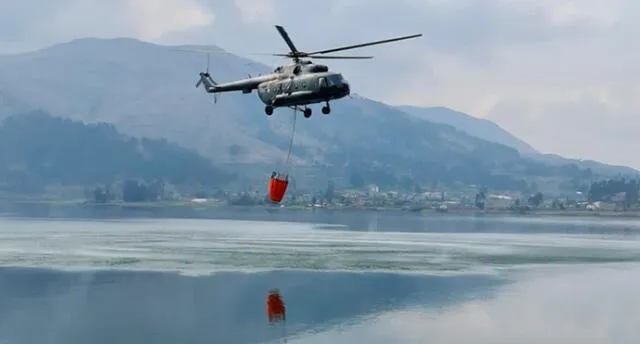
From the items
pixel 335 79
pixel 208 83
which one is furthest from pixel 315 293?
pixel 335 79

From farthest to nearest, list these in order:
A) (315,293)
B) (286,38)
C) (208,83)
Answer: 1. (315,293)
2. (208,83)
3. (286,38)

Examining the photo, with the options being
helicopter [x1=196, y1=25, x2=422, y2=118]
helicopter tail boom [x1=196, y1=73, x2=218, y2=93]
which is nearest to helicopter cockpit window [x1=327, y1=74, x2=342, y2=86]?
helicopter [x1=196, y1=25, x2=422, y2=118]

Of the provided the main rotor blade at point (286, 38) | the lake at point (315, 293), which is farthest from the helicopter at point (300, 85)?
the lake at point (315, 293)

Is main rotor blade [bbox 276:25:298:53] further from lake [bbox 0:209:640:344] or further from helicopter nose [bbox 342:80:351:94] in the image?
lake [bbox 0:209:640:344]

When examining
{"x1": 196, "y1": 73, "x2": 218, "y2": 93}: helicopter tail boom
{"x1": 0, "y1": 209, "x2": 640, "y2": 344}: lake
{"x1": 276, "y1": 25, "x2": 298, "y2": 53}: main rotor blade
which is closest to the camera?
{"x1": 276, "y1": 25, "x2": 298, "y2": 53}: main rotor blade

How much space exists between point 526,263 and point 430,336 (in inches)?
1844

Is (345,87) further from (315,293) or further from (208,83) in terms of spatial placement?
(315,293)

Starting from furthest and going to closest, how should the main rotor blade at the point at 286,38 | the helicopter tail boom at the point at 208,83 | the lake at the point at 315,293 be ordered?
the helicopter tail boom at the point at 208,83 < the lake at the point at 315,293 < the main rotor blade at the point at 286,38

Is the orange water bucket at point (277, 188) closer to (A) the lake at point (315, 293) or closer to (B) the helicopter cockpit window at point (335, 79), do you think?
(B) the helicopter cockpit window at point (335, 79)

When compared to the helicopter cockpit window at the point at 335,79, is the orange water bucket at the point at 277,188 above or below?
below

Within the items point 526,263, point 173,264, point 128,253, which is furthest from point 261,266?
point 526,263

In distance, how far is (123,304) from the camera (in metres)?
78.4

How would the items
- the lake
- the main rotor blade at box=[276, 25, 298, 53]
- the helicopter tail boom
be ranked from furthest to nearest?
1. the helicopter tail boom
2. the lake
3. the main rotor blade at box=[276, 25, 298, 53]

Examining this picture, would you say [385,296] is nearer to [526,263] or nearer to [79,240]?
[526,263]
